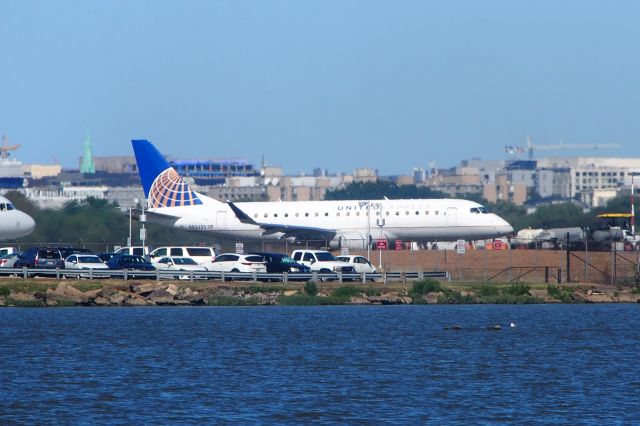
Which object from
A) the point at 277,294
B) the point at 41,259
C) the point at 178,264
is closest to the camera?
the point at 277,294

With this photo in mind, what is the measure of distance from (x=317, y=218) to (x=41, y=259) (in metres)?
22.9

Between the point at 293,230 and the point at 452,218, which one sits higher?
the point at 452,218

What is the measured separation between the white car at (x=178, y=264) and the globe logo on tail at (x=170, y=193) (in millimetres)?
18613

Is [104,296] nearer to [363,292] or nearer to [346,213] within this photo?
[363,292]

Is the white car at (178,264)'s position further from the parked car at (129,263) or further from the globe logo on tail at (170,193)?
the globe logo on tail at (170,193)

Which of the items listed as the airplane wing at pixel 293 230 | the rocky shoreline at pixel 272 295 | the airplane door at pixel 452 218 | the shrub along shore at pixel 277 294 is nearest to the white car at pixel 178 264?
the shrub along shore at pixel 277 294

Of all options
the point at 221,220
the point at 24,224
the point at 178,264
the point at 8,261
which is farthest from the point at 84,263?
the point at 221,220

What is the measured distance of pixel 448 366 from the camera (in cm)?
4328

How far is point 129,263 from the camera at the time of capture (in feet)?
235

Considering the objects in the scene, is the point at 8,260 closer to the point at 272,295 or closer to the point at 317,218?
the point at 272,295

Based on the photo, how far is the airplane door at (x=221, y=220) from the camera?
92.4 m

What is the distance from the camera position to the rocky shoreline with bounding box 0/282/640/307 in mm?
64625

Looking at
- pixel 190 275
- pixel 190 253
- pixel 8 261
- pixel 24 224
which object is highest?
pixel 24 224

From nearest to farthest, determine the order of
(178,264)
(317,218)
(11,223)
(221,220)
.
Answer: (11,223) → (178,264) → (317,218) → (221,220)
